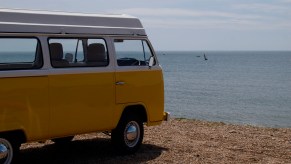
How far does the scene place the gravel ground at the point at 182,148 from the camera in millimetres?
10008

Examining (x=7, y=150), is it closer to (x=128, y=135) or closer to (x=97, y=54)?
(x=97, y=54)

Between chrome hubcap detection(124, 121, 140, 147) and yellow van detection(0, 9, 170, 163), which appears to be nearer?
yellow van detection(0, 9, 170, 163)

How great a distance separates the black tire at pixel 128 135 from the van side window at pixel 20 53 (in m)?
2.14

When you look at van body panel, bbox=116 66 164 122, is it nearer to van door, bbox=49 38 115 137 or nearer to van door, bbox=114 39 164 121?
van door, bbox=114 39 164 121

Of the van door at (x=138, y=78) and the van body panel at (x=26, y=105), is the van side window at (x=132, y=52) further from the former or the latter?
the van body panel at (x=26, y=105)

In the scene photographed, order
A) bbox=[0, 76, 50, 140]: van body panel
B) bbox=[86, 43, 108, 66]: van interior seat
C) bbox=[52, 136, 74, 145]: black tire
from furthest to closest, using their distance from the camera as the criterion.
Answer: bbox=[52, 136, 74, 145]: black tire < bbox=[86, 43, 108, 66]: van interior seat < bbox=[0, 76, 50, 140]: van body panel

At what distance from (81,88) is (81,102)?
23 cm

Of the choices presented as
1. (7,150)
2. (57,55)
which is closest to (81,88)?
(57,55)

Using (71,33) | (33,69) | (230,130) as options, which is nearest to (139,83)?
(71,33)

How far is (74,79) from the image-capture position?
358 inches

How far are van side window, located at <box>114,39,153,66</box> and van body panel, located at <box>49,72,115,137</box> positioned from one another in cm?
58

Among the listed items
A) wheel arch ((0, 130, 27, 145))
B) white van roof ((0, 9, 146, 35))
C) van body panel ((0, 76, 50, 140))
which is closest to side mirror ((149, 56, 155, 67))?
white van roof ((0, 9, 146, 35))

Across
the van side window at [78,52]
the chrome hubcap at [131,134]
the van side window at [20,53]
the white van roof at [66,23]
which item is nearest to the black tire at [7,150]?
the van side window at [20,53]

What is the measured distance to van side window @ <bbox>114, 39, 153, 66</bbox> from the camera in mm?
10219
